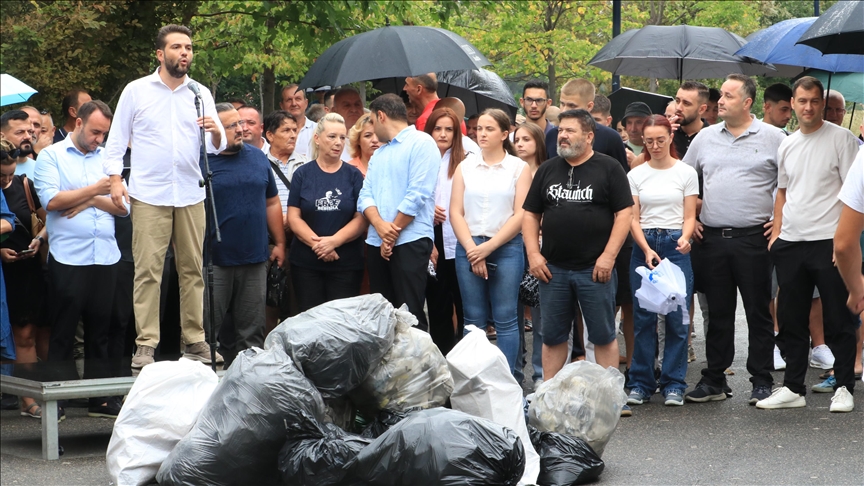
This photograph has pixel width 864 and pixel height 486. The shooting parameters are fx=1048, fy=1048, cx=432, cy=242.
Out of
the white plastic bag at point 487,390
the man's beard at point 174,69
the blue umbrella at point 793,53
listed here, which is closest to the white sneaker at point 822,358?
the blue umbrella at point 793,53

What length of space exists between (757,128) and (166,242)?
14.1 feet

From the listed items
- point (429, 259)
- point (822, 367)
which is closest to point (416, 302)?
point (429, 259)

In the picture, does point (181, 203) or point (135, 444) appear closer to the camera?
point (135, 444)

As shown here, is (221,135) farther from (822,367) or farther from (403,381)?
(822,367)

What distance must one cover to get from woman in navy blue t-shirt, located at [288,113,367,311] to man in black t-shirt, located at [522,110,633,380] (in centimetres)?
134

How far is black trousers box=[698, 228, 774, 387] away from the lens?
7586 mm

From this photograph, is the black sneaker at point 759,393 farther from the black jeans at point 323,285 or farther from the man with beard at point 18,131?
the man with beard at point 18,131

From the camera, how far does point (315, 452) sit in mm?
5195

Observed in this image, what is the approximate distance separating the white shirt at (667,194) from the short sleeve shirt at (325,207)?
6.80 feet

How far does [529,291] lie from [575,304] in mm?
437

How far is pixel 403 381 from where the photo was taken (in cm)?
572

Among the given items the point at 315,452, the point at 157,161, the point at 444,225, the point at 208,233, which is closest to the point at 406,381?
the point at 315,452

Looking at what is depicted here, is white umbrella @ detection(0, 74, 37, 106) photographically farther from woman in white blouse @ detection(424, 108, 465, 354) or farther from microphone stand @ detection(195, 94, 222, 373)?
woman in white blouse @ detection(424, 108, 465, 354)

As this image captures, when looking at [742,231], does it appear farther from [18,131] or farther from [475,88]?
[18,131]
